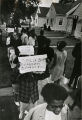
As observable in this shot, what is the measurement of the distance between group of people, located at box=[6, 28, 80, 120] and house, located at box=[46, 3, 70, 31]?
0.94 ft

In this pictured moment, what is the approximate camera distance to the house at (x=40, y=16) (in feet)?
16.0

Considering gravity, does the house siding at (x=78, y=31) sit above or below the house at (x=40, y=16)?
below

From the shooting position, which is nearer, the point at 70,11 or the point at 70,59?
the point at 70,11

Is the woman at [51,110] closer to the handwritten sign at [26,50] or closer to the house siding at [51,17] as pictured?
the handwritten sign at [26,50]

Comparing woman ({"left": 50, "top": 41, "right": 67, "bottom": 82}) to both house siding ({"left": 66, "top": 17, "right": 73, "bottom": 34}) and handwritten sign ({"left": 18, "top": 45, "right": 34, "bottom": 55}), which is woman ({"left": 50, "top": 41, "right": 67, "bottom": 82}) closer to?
house siding ({"left": 66, "top": 17, "right": 73, "bottom": 34})

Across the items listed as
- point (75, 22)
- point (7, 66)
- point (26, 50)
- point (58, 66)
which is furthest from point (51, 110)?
point (7, 66)

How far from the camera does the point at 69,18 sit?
4.79 m

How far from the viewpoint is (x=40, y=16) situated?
5.06m

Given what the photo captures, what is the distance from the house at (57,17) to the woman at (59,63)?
480 millimetres

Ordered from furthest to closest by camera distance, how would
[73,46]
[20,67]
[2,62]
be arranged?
[2,62], [73,46], [20,67]

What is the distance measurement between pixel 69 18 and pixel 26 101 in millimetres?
1781

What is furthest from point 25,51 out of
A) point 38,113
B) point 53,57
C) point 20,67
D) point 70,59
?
point 70,59

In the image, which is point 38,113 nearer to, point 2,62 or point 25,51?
point 25,51

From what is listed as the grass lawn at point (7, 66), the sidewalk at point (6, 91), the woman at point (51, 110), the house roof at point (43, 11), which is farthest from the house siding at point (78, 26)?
the woman at point (51, 110)
